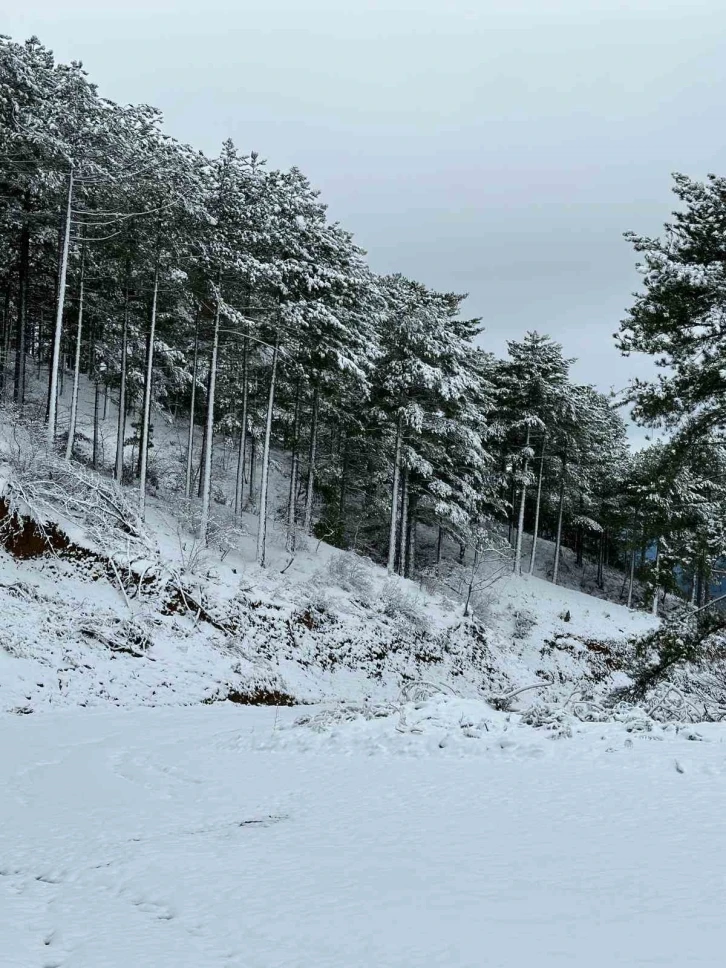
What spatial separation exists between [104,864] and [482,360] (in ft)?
123

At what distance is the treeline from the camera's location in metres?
20.0

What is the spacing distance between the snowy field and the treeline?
25.1 feet

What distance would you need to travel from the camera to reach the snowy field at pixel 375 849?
3410mm

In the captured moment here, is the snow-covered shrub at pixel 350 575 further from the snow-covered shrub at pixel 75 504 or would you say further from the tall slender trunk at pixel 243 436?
the snow-covered shrub at pixel 75 504

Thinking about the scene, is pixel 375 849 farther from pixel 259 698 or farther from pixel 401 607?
pixel 401 607

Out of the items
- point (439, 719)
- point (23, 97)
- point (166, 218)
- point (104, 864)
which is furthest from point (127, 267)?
point (104, 864)

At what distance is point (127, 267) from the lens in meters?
22.4

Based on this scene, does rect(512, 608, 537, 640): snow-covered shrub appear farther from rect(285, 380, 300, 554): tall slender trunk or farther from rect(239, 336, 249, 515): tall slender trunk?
rect(239, 336, 249, 515): tall slender trunk

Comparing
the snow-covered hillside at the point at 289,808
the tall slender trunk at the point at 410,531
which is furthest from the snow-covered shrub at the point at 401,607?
the tall slender trunk at the point at 410,531

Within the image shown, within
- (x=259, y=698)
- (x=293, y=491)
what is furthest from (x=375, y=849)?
(x=293, y=491)

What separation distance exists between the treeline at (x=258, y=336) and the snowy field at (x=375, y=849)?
302 inches

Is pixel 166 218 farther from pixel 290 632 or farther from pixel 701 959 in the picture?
pixel 701 959

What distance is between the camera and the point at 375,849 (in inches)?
198

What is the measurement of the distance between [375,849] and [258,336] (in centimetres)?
2113
